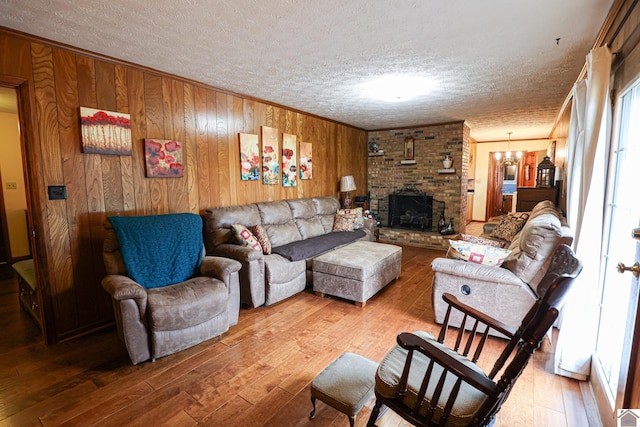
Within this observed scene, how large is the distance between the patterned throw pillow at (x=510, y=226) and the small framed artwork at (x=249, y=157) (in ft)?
11.3

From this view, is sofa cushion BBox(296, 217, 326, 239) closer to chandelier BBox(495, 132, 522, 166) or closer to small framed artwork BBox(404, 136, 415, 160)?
small framed artwork BBox(404, 136, 415, 160)

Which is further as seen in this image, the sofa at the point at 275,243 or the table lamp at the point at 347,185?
the table lamp at the point at 347,185

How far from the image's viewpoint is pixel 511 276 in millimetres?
2469

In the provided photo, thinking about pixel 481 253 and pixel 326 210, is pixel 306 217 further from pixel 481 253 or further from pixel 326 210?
pixel 481 253

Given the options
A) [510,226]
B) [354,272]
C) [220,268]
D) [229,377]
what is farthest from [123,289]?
[510,226]

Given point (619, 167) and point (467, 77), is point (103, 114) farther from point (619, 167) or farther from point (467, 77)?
point (619, 167)

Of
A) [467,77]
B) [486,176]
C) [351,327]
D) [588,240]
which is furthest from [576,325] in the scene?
[486,176]

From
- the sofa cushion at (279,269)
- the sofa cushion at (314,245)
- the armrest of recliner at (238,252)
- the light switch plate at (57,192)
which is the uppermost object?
the light switch plate at (57,192)

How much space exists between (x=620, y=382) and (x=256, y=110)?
4.16 m

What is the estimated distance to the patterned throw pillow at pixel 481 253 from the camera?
2.61 metres

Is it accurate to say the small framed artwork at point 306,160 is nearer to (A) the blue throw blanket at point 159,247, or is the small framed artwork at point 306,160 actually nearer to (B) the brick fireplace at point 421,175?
(B) the brick fireplace at point 421,175

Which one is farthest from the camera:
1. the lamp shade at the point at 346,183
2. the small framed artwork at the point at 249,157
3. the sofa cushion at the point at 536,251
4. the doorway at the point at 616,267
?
the lamp shade at the point at 346,183

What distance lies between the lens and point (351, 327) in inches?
109

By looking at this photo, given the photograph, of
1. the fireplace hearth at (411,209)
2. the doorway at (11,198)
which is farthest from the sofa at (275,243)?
the doorway at (11,198)
